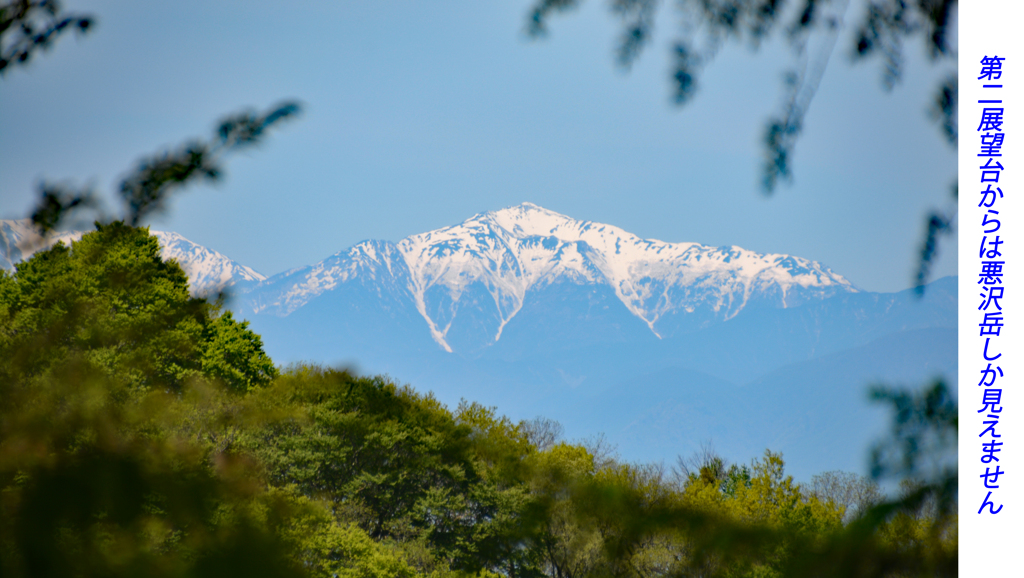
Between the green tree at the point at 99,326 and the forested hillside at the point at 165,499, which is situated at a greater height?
the green tree at the point at 99,326

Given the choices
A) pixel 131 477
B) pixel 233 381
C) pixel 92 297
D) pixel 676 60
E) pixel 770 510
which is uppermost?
pixel 233 381

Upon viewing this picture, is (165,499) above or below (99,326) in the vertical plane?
below

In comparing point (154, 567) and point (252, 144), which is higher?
point (252, 144)

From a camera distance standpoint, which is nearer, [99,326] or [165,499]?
[165,499]

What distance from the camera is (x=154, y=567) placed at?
0.93m

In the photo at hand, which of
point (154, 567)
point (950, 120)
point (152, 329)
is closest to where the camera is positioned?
point (154, 567)

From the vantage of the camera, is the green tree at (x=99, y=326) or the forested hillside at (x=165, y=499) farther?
the green tree at (x=99, y=326)

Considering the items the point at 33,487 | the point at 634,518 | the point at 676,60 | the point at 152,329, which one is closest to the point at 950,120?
the point at 676,60

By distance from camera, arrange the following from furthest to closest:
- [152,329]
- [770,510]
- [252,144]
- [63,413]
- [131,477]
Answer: [770,510] → [252,144] → [152,329] → [63,413] → [131,477]

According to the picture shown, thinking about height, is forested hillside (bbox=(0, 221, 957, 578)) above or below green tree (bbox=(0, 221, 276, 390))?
below

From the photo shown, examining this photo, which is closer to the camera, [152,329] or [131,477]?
[131,477]

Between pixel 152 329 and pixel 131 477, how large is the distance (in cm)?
62

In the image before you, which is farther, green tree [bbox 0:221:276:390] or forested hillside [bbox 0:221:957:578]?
green tree [bbox 0:221:276:390]

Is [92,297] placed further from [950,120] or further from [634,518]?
[950,120]
